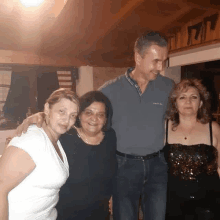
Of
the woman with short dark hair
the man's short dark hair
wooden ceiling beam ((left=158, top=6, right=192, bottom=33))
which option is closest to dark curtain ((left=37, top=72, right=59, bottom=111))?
wooden ceiling beam ((left=158, top=6, right=192, bottom=33))

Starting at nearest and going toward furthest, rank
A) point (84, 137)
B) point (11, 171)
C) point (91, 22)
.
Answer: point (11, 171) → point (84, 137) → point (91, 22)

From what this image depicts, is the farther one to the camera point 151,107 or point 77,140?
point 151,107

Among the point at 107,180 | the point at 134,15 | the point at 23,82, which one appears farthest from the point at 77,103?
the point at 23,82

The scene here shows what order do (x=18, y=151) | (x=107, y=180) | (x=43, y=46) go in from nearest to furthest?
1. (x=18, y=151)
2. (x=107, y=180)
3. (x=43, y=46)

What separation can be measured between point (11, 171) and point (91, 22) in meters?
1.94

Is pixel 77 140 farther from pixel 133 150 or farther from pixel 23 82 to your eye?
pixel 23 82

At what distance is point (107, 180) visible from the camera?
147cm

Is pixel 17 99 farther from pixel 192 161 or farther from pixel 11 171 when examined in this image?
pixel 192 161

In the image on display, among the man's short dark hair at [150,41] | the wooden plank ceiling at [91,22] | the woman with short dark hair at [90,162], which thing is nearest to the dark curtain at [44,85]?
the wooden plank ceiling at [91,22]

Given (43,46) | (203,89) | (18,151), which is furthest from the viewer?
(43,46)

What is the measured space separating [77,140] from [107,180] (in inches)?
14.2

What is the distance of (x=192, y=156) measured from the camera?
4.96 feet

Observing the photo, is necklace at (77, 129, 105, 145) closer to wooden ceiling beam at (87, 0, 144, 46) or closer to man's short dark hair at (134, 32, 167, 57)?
man's short dark hair at (134, 32, 167, 57)

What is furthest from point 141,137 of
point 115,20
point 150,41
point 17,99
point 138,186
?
point 17,99
